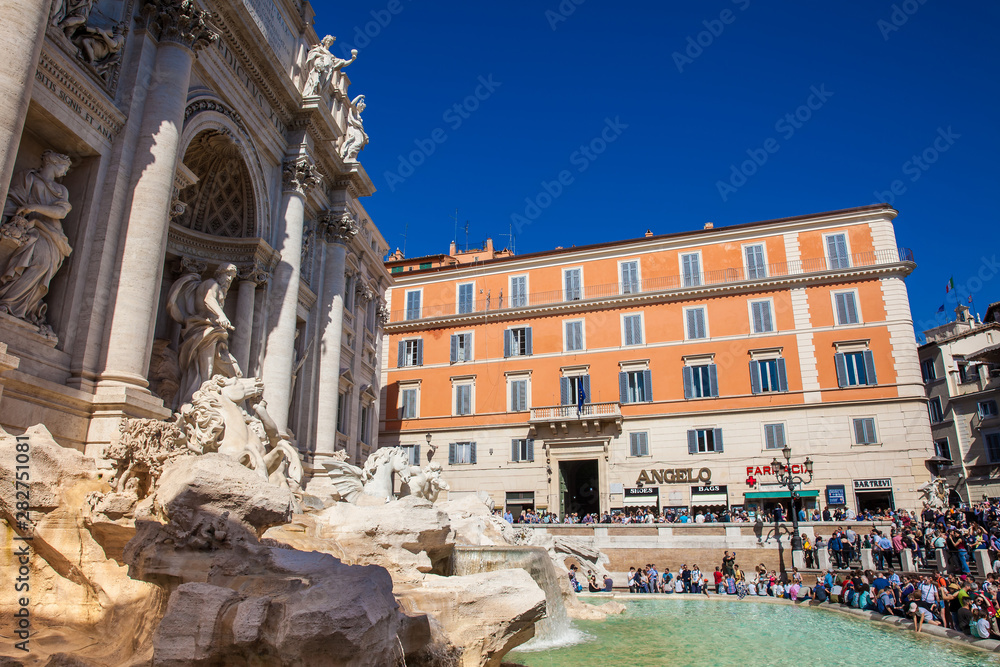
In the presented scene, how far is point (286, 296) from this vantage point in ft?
56.9

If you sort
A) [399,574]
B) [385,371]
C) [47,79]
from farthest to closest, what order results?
[385,371]
[47,79]
[399,574]

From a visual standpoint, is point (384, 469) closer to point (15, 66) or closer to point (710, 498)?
point (15, 66)

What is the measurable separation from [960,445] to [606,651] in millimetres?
35965

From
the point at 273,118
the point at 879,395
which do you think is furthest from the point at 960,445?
the point at 273,118

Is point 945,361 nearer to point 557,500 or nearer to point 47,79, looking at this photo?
point 557,500

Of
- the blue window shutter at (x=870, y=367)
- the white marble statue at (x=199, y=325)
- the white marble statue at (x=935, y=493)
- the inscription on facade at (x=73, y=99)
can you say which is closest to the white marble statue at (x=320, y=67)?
the white marble statue at (x=199, y=325)

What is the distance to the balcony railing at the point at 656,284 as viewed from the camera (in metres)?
31.2

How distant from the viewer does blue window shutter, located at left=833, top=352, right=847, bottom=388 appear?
29656 mm

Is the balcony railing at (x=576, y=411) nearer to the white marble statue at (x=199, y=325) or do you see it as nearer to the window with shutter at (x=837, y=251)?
the window with shutter at (x=837, y=251)

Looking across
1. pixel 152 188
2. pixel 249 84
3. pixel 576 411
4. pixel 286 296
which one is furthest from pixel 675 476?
pixel 152 188

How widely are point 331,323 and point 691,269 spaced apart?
19.5 meters

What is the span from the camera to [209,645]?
5.02m

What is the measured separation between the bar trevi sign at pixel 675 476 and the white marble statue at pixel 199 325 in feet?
69.5

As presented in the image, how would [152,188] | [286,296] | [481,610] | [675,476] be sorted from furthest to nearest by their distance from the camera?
[675,476] < [286,296] < [152,188] < [481,610]
